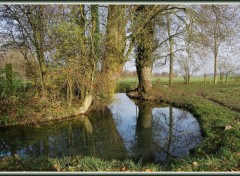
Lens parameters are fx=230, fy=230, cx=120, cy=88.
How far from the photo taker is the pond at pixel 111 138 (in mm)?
7405

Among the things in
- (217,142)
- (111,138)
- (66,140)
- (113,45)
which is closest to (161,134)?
(111,138)

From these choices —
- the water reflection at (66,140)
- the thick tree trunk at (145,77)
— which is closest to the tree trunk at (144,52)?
the thick tree trunk at (145,77)

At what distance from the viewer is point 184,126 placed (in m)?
10.5

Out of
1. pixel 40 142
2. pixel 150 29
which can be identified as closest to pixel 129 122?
pixel 40 142

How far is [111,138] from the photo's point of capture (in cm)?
893

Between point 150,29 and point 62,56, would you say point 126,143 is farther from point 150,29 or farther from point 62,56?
point 150,29

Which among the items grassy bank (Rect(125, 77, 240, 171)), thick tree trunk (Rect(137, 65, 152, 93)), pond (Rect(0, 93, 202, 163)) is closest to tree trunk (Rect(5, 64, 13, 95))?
pond (Rect(0, 93, 202, 163))

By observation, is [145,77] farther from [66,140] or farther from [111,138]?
[66,140]

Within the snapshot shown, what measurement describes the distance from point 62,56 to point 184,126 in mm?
7225

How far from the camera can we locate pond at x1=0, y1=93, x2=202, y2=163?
7.41m

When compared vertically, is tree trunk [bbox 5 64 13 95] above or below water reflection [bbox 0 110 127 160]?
above

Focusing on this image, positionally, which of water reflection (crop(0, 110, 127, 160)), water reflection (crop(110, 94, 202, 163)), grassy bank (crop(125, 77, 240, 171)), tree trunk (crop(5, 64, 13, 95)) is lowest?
water reflection (crop(0, 110, 127, 160))

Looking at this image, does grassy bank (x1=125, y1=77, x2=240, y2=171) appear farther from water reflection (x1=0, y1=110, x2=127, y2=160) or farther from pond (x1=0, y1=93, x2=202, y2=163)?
water reflection (x1=0, y1=110, x2=127, y2=160)

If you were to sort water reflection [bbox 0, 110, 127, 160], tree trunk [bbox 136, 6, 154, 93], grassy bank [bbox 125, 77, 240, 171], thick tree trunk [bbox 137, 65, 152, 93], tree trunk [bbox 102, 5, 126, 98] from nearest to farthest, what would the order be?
grassy bank [bbox 125, 77, 240, 171] → water reflection [bbox 0, 110, 127, 160] → tree trunk [bbox 102, 5, 126, 98] → tree trunk [bbox 136, 6, 154, 93] → thick tree trunk [bbox 137, 65, 152, 93]
